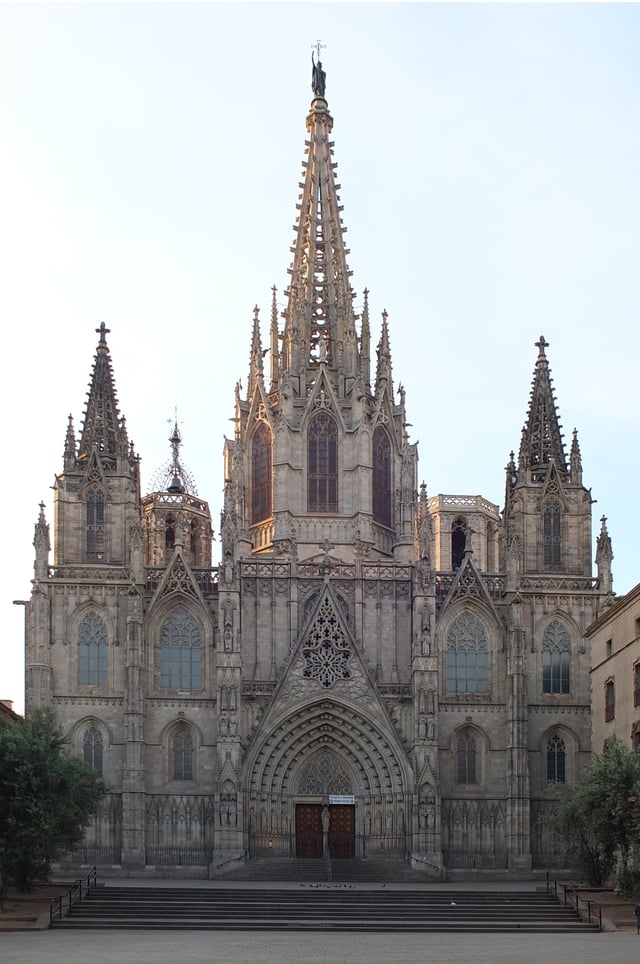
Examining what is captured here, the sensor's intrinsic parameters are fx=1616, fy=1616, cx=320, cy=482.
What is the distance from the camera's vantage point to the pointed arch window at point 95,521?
3029 inches

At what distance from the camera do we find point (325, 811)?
74.4m

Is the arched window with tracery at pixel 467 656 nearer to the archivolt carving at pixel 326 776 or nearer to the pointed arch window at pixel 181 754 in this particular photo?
the archivolt carving at pixel 326 776

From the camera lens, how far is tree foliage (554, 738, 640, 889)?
2205 inches

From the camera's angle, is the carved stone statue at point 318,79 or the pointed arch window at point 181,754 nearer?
the pointed arch window at point 181,754

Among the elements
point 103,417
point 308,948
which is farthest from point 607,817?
point 103,417

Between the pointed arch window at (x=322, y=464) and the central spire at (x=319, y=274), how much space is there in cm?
303

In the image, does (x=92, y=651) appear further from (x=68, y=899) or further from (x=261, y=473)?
(x=68, y=899)

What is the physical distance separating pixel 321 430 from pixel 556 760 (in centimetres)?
1988

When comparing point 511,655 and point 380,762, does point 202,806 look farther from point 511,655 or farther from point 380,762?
point 511,655

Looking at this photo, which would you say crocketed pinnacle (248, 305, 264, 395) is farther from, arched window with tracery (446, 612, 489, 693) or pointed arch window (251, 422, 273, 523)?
arched window with tracery (446, 612, 489, 693)

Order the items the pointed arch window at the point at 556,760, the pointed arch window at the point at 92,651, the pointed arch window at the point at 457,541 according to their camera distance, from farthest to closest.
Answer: the pointed arch window at the point at 457,541 < the pointed arch window at the point at 556,760 < the pointed arch window at the point at 92,651

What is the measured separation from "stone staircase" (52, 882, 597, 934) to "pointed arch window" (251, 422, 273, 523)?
74.7 feet

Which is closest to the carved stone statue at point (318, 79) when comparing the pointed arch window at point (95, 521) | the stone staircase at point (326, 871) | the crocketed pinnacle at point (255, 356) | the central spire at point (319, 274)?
the central spire at point (319, 274)

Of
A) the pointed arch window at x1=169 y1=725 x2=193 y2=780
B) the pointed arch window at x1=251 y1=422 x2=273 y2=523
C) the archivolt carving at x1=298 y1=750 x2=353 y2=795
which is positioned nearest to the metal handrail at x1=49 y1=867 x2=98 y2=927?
the pointed arch window at x1=169 y1=725 x2=193 y2=780
